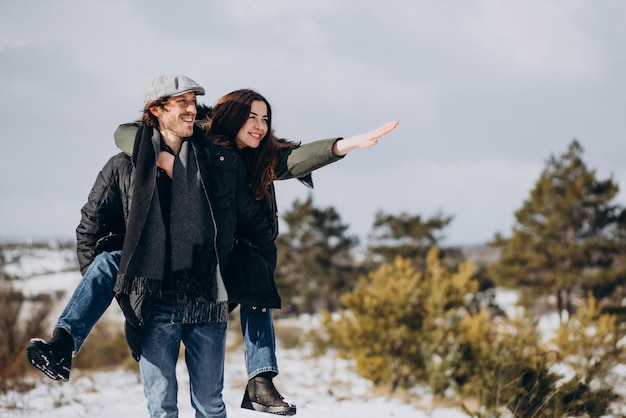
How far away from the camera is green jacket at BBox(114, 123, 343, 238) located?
2.98 meters

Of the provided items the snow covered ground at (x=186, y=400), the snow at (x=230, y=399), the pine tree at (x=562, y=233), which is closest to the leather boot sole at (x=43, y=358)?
the snow at (x=230, y=399)

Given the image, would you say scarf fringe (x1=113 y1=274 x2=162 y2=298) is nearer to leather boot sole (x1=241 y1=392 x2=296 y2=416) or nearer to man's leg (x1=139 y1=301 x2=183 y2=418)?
man's leg (x1=139 y1=301 x2=183 y2=418)

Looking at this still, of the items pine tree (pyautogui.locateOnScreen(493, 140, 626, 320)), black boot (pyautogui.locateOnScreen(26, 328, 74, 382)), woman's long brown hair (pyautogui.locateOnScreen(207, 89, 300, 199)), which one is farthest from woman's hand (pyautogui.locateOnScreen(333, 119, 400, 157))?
pine tree (pyautogui.locateOnScreen(493, 140, 626, 320))

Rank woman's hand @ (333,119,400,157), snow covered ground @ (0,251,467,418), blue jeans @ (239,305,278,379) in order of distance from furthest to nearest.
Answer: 1. snow covered ground @ (0,251,467,418)
2. blue jeans @ (239,305,278,379)
3. woman's hand @ (333,119,400,157)

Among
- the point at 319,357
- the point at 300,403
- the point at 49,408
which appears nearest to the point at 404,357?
the point at 300,403

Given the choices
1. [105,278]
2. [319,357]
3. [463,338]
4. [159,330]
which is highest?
[105,278]

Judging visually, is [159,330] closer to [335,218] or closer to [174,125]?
[174,125]

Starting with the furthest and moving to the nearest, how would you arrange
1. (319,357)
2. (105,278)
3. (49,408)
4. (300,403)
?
(319,357) < (300,403) < (49,408) < (105,278)

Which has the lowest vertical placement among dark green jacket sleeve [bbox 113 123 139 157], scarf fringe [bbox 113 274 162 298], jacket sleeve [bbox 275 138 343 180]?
scarf fringe [bbox 113 274 162 298]

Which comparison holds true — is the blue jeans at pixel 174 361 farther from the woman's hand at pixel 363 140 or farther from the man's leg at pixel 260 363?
the woman's hand at pixel 363 140

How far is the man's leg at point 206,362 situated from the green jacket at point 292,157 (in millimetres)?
663

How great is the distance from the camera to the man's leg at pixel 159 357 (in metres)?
2.82

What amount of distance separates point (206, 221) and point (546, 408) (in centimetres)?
410

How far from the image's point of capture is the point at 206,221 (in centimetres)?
285
